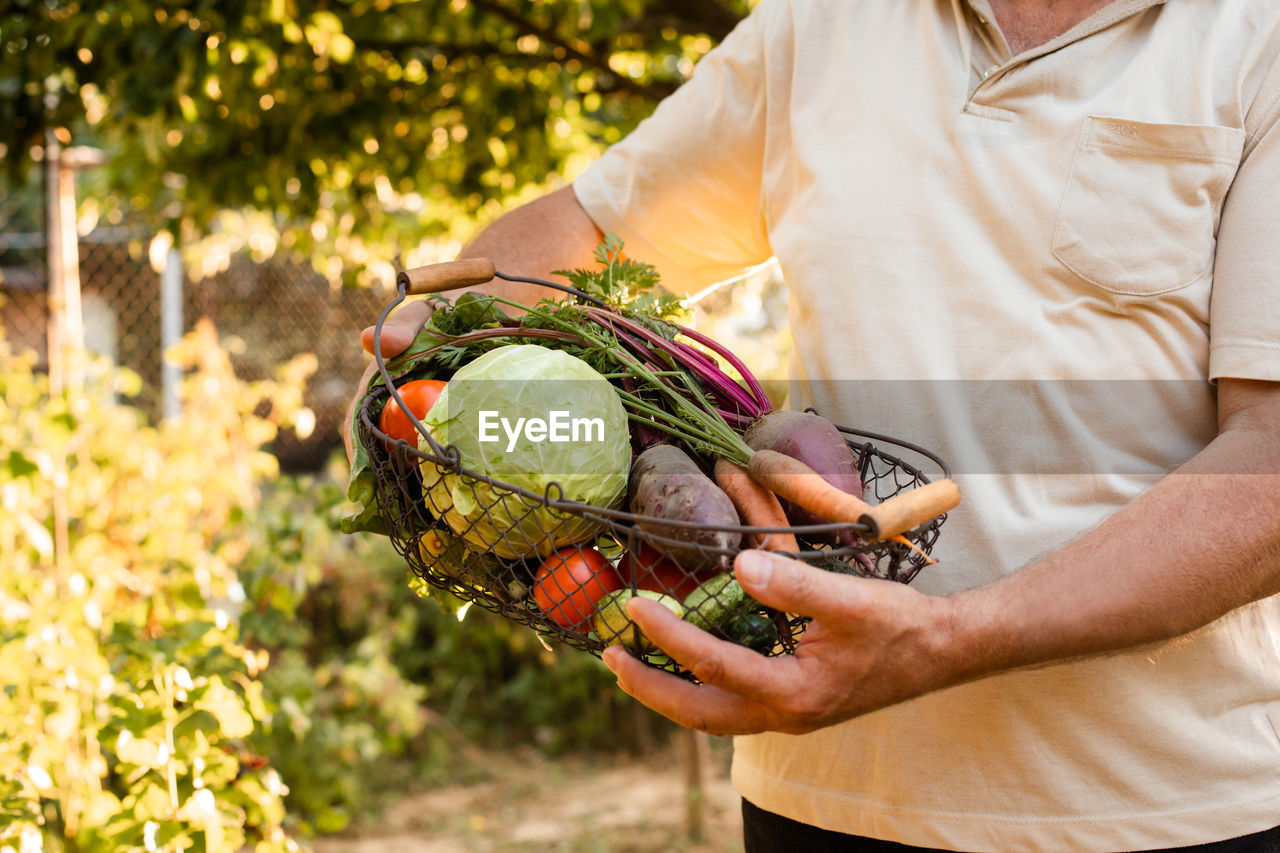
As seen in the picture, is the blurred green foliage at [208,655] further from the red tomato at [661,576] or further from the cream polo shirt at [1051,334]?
the cream polo shirt at [1051,334]

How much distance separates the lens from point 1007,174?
145 centimetres

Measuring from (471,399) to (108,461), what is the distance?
266cm

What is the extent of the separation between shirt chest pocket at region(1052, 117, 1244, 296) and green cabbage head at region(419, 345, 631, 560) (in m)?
0.71

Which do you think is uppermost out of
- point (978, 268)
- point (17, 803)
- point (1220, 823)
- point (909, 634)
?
point (978, 268)

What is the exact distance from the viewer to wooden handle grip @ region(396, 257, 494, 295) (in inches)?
54.7

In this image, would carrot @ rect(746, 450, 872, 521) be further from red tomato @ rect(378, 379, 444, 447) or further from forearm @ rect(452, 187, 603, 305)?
forearm @ rect(452, 187, 603, 305)

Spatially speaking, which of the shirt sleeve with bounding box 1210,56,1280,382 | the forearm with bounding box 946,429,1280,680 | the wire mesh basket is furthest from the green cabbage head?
the shirt sleeve with bounding box 1210,56,1280,382

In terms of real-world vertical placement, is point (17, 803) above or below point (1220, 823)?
below


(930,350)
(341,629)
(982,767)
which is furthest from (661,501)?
(341,629)

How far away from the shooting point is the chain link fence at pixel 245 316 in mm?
7863

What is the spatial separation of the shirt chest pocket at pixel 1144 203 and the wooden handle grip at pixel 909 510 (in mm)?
501

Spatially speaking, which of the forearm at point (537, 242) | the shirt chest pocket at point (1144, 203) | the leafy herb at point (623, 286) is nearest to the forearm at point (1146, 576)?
the shirt chest pocket at point (1144, 203)

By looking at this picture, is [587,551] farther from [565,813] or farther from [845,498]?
[565,813]

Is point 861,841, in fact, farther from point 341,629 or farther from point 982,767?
point 341,629
